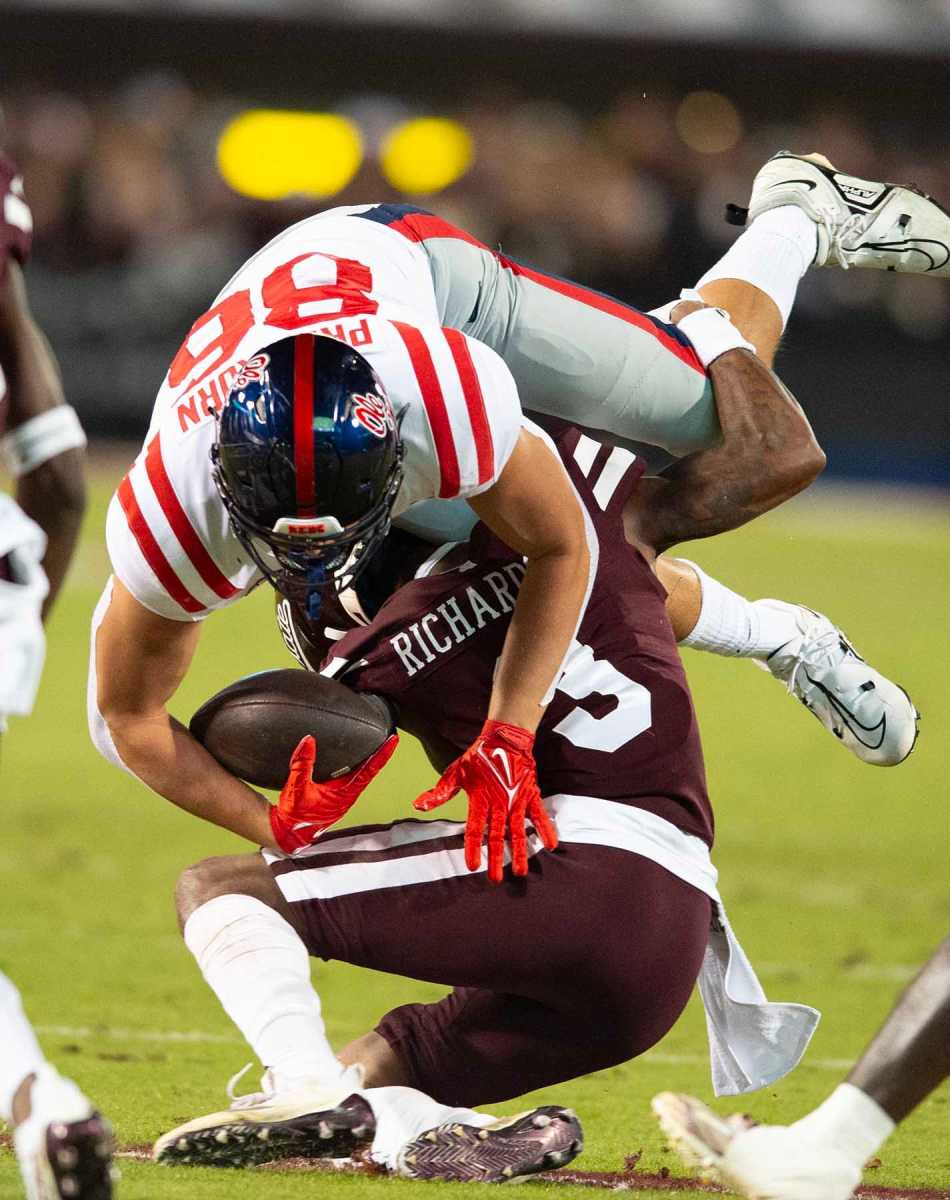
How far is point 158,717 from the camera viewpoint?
3.22 metres

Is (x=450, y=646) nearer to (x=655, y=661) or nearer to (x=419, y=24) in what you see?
(x=655, y=661)

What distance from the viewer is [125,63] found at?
17234mm

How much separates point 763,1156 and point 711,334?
5.92 ft

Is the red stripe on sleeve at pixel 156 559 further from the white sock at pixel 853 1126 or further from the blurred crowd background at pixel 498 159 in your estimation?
the blurred crowd background at pixel 498 159

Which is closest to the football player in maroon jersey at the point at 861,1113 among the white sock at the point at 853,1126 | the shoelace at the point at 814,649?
the white sock at the point at 853,1126

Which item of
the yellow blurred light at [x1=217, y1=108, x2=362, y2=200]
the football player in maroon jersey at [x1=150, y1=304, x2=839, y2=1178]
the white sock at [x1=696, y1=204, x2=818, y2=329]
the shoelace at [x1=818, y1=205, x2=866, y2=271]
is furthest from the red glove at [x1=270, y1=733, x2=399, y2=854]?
the yellow blurred light at [x1=217, y1=108, x2=362, y2=200]

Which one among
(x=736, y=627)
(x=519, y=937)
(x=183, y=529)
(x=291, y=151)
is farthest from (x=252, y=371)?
(x=291, y=151)

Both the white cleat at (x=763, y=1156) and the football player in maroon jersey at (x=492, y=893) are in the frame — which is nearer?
the white cleat at (x=763, y=1156)

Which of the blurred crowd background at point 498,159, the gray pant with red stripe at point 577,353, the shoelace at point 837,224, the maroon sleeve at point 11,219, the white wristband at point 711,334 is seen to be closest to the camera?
the maroon sleeve at point 11,219

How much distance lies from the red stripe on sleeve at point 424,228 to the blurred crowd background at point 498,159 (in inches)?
345

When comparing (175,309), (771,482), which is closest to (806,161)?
(771,482)

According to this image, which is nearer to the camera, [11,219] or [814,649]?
[11,219]

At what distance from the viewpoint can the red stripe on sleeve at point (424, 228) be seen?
3748mm

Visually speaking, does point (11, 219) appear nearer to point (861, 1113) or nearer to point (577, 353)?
point (577, 353)
